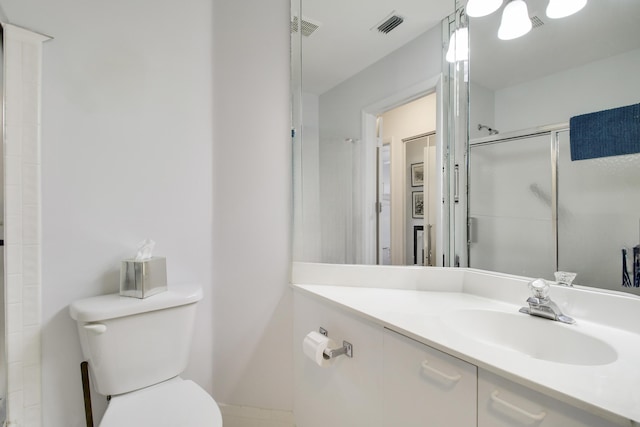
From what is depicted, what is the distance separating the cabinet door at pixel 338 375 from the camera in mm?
1042

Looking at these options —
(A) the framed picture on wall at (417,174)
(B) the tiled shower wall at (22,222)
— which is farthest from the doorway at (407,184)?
(B) the tiled shower wall at (22,222)

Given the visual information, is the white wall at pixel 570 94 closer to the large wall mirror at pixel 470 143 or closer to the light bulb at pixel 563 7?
the large wall mirror at pixel 470 143

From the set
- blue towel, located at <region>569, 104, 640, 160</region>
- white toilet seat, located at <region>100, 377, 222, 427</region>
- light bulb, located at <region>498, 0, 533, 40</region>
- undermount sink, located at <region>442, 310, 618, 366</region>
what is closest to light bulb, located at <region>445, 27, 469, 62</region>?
light bulb, located at <region>498, 0, 533, 40</region>

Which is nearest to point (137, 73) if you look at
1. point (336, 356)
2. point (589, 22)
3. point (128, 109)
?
point (128, 109)

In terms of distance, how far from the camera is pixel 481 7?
1252 mm

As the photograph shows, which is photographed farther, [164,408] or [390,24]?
[390,24]

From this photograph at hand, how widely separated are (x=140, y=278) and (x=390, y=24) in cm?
158

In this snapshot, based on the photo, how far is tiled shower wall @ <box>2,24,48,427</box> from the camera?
1.12 metres

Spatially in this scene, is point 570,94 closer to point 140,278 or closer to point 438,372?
point 438,372

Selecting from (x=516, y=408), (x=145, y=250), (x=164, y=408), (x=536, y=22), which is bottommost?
(x=164, y=408)

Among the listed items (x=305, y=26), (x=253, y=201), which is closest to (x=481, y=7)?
(x=305, y=26)

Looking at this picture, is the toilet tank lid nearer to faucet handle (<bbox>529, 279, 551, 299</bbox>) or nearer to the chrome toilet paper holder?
the chrome toilet paper holder

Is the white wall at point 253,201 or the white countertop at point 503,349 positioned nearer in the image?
the white countertop at point 503,349

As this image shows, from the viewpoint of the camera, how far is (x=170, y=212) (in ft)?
4.74
